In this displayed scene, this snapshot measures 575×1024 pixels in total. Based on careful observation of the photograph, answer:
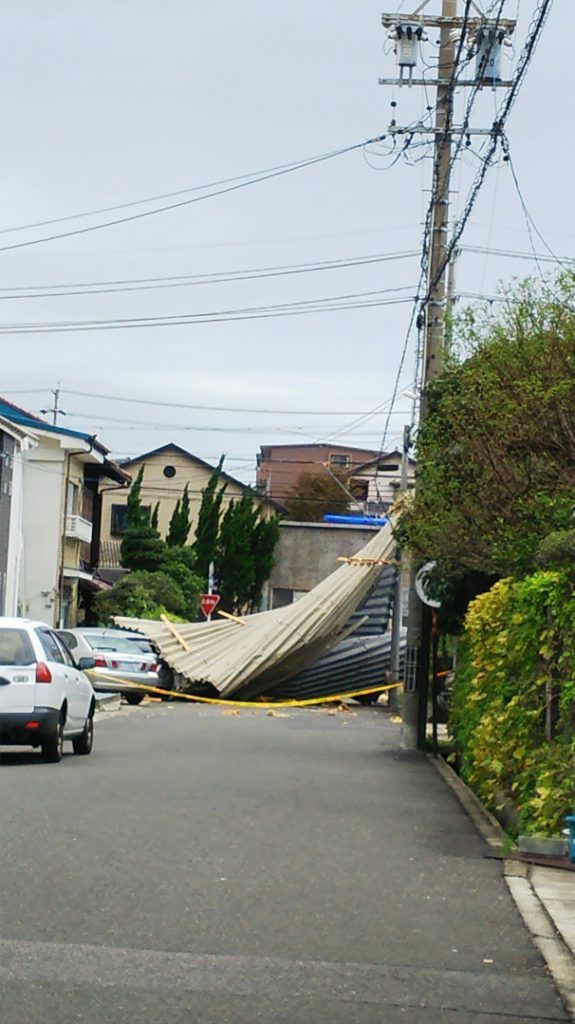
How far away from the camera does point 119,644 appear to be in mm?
37719

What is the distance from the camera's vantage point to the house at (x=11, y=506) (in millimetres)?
50625

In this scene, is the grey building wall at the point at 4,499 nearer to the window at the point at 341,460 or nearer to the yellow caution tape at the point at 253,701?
the yellow caution tape at the point at 253,701

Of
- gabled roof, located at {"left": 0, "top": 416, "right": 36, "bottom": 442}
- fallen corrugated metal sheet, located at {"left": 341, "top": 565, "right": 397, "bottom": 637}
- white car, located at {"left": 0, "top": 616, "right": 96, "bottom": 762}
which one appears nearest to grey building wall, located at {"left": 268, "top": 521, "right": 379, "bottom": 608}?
gabled roof, located at {"left": 0, "top": 416, "right": 36, "bottom": 442}

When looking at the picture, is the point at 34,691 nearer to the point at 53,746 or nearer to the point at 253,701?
the point at 53,746

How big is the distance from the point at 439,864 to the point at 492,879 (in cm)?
73

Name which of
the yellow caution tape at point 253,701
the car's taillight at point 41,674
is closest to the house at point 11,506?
the yellow caution tape at point 253,701

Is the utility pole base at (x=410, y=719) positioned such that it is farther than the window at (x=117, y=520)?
No

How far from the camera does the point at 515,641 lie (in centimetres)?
1299

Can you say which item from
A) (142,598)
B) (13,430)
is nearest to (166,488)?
(142,598)

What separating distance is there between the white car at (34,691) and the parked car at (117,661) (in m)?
16.5

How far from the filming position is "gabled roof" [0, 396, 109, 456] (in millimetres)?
57594

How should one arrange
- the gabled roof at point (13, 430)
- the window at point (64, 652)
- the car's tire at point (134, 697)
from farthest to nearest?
the gabled roof at point (13, 430) → the car's tire at point (134, 697) → the window at point (64, 652)

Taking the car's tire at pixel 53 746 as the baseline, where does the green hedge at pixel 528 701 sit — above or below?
above

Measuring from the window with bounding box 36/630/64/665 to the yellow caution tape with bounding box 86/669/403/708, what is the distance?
1579 cm
